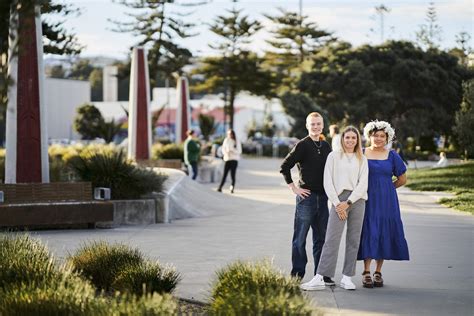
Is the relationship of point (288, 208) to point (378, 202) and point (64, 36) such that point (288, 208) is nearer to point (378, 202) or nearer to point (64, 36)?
point (378, 202)

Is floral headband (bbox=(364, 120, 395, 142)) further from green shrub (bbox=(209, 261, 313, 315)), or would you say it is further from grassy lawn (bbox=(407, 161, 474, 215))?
grassy lawn (bbox=(407, 161, 474, 215))

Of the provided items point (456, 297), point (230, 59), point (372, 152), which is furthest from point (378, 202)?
point (230, 59)

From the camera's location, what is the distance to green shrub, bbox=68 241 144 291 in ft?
29.5

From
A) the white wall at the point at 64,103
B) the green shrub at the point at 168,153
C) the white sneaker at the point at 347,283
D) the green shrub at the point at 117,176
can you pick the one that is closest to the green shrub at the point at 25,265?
the white sneaker at the point at 347,283

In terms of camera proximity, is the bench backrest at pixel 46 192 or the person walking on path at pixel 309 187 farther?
the bench backrest at pixel 46 192

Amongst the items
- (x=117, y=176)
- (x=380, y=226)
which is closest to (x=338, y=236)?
(x=380, y=226)

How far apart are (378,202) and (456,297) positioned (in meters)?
1.27

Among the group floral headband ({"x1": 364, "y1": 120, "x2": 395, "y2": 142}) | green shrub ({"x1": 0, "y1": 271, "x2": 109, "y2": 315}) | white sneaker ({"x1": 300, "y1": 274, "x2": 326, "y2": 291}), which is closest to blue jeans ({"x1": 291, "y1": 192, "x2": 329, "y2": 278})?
white sneaker ({"x1": 300, "y1": 274, "x2": 326, "y2": 291})

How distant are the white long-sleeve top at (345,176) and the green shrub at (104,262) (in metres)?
1.95

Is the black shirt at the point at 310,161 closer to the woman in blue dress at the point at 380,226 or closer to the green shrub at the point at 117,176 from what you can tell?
the woman in blue dress at the point at 380,226

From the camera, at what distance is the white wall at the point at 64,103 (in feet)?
277

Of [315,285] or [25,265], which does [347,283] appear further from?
[25,265]

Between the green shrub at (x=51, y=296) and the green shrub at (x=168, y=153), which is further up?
the green shrub at (x=168, y=153)

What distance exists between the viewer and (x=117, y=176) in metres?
17.3
